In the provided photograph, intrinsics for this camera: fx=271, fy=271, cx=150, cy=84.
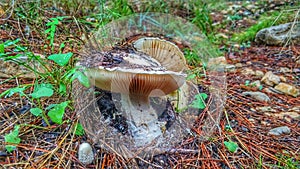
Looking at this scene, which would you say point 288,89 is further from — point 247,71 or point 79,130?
point 79,130

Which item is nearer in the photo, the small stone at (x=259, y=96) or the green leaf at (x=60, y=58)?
the green leaf at (x=60, y=58)

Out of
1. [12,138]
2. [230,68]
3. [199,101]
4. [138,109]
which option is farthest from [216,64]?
[12,138]

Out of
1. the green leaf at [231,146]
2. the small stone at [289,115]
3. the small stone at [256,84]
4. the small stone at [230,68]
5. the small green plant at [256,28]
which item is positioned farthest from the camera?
the small green plant at [256,28]

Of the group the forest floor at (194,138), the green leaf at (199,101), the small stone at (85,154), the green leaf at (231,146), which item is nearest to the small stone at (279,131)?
the forest floor at (194,138)

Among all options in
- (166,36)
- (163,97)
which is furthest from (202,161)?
(166,36)

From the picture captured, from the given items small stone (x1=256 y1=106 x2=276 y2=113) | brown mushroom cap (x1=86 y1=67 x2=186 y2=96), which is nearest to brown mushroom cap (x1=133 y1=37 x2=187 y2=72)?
brown mushroom cap (x1=86 y1=67 x2=186 y2=96)

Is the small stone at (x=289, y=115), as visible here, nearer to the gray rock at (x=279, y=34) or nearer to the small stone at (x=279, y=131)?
the small stone at (x=279, y=131)
